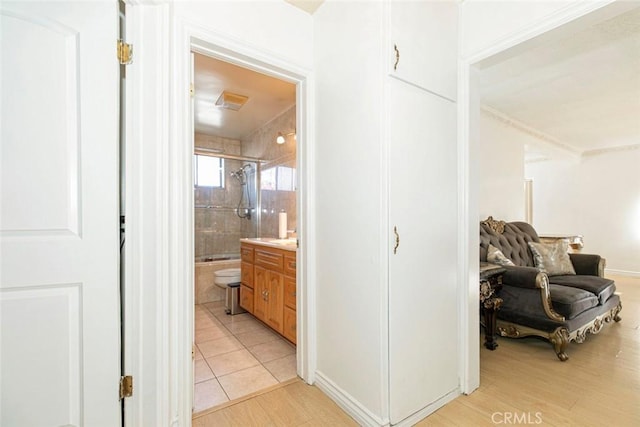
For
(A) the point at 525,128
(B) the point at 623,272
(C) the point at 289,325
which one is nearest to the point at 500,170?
(A) the point at 525,128

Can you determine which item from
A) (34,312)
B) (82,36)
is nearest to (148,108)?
(82,36)

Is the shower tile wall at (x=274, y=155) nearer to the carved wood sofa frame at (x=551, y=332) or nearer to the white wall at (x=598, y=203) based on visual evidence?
the carved wood sofa frame at (x=551, y=332)

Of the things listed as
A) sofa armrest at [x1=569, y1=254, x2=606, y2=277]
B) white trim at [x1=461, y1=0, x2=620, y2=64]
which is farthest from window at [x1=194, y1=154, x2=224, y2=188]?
sofa armrest at [x1=569, y1=254, x2=606, y2=277]

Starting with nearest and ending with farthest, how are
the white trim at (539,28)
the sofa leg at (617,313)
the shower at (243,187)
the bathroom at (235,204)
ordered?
the white trim at (539,28)
the bathroom at (235,204)
the sofa leg at (617,313)
the shower at (243,187)

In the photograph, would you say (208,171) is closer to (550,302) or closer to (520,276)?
(520,276)

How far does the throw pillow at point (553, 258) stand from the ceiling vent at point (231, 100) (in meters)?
3.58

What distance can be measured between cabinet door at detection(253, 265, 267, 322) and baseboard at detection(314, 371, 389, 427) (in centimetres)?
111

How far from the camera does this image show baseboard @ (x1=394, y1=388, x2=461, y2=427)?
1.54 m

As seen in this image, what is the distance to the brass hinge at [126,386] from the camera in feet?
4.40

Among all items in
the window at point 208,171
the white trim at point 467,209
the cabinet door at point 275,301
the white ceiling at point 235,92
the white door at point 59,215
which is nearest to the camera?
the white door at point 59,215

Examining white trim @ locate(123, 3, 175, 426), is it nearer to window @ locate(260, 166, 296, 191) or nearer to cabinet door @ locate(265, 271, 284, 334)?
cabinet door @ locate(265, 271, 284, 334)

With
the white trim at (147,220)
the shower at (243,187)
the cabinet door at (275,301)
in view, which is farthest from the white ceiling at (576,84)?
the shower at (243,187)
